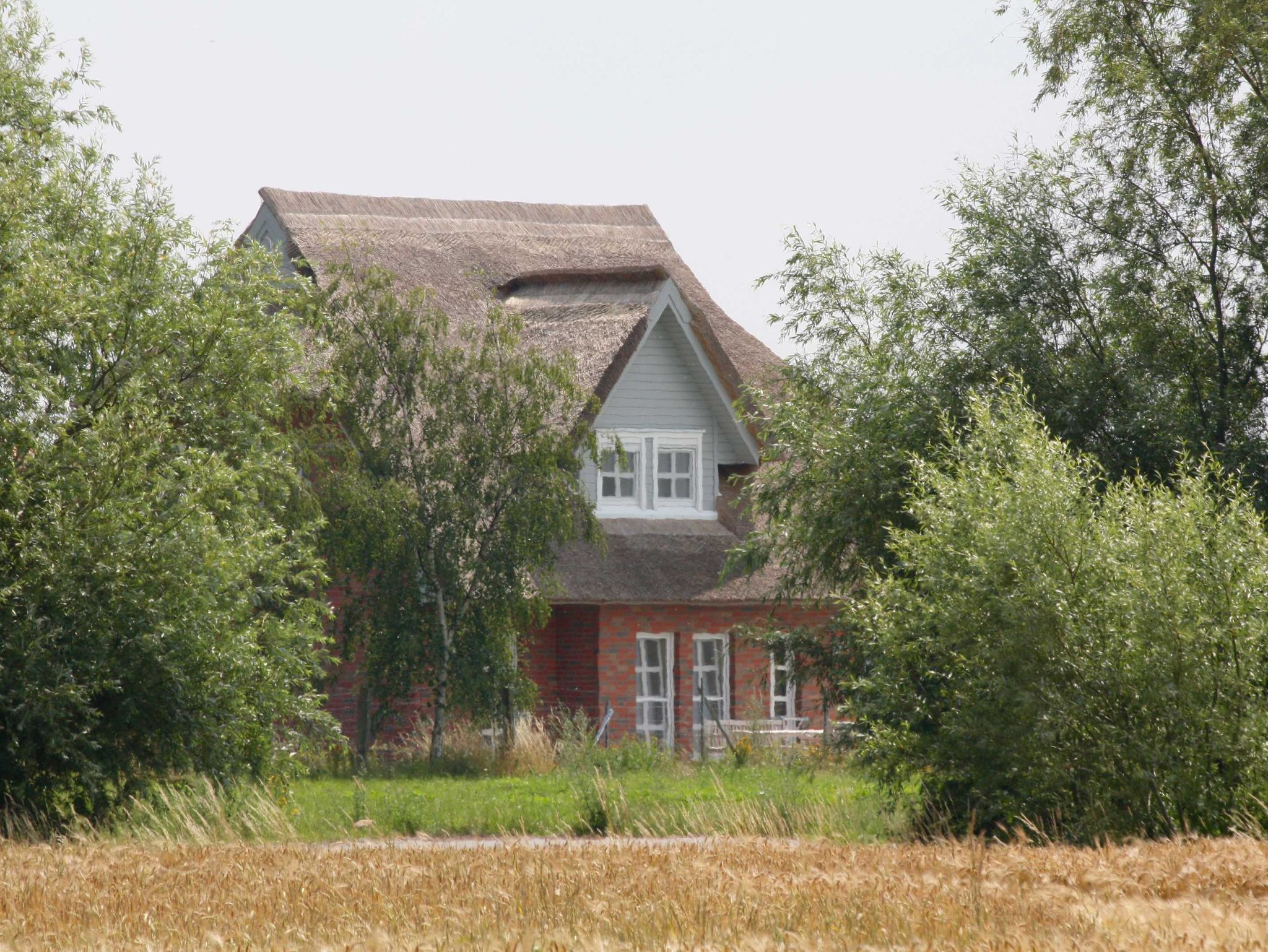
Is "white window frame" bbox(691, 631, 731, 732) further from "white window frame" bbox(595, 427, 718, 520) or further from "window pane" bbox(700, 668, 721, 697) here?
"white window frame" bbox(595, 427, 718, 520)

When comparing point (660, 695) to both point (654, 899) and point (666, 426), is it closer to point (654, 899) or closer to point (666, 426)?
point (666, 426)

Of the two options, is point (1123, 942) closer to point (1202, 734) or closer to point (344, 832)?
point (1202, 734)

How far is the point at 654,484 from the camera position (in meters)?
30.0

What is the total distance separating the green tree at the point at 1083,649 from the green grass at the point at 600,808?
4.52 feet

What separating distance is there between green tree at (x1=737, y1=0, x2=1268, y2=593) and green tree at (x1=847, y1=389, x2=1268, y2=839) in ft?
14.6

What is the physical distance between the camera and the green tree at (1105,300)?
21.1m

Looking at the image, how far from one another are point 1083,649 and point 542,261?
22.4 metres

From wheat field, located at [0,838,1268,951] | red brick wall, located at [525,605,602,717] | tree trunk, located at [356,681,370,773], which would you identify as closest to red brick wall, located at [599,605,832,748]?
red brick wall, located at [525,605,602,717]

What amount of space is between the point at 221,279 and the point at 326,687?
9387 mm

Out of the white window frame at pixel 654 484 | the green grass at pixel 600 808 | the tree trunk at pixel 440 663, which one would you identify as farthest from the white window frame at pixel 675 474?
the green grass at pixel 600 808

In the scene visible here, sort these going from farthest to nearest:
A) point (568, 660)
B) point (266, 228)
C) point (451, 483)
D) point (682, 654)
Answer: point (266, 228), point (682, 654), point (568, 660), point (451, 483)

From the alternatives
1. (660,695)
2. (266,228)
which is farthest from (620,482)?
(266,228)

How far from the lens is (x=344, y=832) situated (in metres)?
16.3

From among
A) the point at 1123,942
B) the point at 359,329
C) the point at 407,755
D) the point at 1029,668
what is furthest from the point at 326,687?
the point at 1123,942
